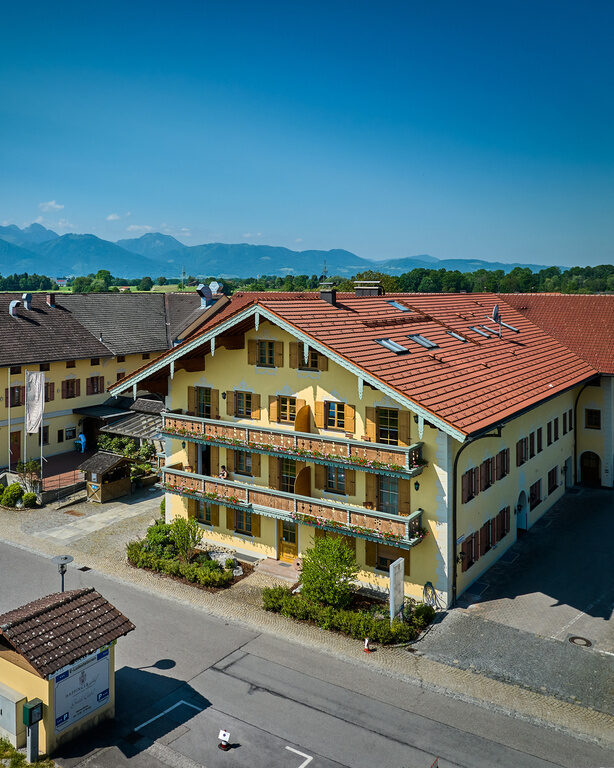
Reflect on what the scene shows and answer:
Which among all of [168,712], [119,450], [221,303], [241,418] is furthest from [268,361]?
[221,303]


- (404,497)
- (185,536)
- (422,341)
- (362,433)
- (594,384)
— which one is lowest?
(185,536)

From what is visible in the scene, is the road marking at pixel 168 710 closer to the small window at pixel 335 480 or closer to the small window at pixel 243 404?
the small window at pixel 335 480

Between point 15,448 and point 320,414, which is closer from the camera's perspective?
point 320,414

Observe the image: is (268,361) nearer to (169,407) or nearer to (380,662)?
(169,407)

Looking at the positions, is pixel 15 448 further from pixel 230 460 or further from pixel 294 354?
pixel 294 354

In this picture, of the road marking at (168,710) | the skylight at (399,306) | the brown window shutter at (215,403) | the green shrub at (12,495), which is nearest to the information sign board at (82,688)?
the road marking at (168,710)

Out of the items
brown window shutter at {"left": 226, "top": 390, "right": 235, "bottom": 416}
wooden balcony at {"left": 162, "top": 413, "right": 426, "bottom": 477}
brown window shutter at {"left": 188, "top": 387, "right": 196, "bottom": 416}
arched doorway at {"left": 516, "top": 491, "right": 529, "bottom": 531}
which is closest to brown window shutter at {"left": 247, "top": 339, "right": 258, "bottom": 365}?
brown window shutter at {"left": 226, "top": 390, "right": 235, "bottom": 416}

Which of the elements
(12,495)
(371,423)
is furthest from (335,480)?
(12,495)
